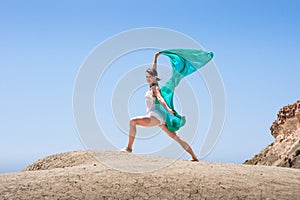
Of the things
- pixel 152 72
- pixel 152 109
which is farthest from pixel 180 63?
Result: pixel 152 109

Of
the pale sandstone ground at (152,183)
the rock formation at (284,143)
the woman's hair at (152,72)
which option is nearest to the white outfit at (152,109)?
the woman's hair at (152,72)

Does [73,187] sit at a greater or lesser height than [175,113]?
lesser

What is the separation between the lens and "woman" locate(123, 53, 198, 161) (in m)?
10.2

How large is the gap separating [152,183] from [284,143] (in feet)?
33.2

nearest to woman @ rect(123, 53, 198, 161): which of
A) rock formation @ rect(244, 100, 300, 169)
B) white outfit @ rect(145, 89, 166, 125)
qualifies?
white outfit @ rect(145, 89, 166, 125)

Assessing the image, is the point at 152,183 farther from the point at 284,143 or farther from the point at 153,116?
the point at 284,143

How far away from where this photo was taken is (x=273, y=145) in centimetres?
1744

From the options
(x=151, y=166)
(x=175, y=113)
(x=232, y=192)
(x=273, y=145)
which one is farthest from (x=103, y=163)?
(x=273, y=145)

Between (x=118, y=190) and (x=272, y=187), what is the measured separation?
2.87m

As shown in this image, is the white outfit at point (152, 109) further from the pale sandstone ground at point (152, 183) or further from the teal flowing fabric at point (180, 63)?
the pale sandstone ground at point (152, 183)

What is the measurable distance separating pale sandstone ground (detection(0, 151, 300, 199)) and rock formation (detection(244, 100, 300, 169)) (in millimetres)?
6035

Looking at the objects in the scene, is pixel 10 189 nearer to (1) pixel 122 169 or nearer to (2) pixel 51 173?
(2) pixel 51 173

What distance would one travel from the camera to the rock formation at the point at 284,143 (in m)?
15.4

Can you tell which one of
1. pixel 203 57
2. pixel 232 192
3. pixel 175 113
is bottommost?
pixel 232 192
